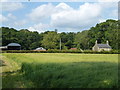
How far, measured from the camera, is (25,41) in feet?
114

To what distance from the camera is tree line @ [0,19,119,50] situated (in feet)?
108

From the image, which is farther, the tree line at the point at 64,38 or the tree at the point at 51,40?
the tree at the point at 51,40

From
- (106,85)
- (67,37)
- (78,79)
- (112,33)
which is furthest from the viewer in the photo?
(67,37)

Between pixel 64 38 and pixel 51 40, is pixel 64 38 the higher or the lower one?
the higher one

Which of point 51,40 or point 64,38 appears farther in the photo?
point 64,38

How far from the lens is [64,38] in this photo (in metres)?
39.2

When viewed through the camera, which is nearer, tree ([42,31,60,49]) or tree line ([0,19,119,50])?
tree line ([0,19,119,50])

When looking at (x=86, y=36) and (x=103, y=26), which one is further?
(x=103, y=26)

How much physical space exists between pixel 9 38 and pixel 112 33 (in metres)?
19.5

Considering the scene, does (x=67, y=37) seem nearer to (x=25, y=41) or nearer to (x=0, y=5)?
(x=25, y=41)

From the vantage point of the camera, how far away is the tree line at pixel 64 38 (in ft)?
108

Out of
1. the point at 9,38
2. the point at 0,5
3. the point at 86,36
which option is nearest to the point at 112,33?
the point at 86,36

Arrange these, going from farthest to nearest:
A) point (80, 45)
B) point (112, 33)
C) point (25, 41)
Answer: point (80, 45) → point (25, 41) → point (112, 33)

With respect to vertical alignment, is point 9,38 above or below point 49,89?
above
